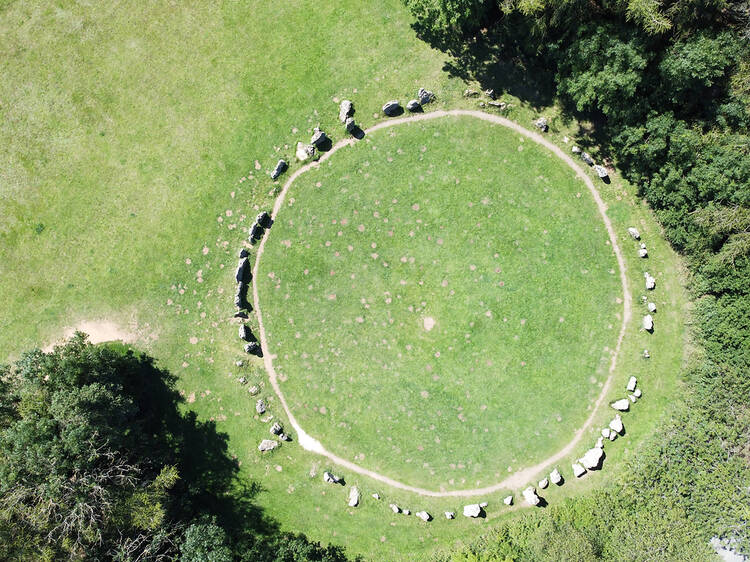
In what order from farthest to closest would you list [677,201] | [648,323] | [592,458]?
[648,323] < [592,458] < [677,201]

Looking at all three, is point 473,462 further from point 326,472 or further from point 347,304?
point 347,304

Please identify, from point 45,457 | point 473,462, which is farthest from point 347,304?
point 45,457

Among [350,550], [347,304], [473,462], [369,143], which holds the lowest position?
[350,550]

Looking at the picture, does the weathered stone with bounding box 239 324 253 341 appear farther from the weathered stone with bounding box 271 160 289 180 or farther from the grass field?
the weathered stone with bounding box 271 160 289 180

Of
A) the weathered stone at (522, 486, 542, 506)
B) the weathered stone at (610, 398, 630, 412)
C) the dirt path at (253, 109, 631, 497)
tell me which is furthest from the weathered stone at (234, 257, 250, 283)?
the weathered stone at (610, 398, 630, 412)

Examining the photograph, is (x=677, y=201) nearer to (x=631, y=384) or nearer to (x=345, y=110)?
(x=631, y=384)

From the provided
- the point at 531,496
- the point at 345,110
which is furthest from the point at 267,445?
the point at 345,110
